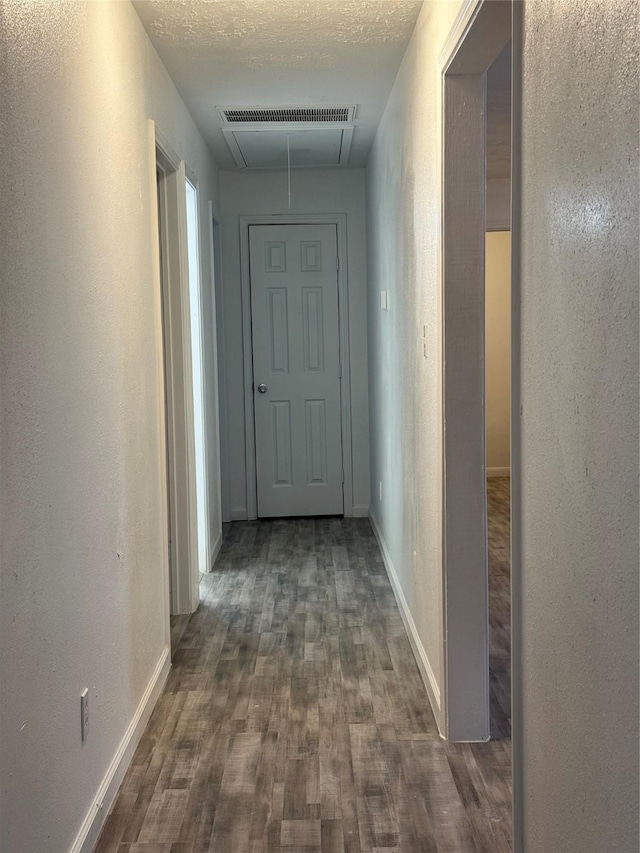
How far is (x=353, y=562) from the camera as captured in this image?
4.89 metres

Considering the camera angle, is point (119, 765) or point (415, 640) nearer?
point (119, 765)

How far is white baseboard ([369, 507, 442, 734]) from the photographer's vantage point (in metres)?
2.88

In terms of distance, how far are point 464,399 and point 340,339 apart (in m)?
3.41

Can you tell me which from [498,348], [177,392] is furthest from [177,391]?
[498,348]

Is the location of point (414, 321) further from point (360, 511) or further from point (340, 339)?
point (360, 511)

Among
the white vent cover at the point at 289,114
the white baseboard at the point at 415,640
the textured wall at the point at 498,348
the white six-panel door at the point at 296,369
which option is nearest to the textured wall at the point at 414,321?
the white baseboard at the point at 415,640

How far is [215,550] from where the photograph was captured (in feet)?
16.6

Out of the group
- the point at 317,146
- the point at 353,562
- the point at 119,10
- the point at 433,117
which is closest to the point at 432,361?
the point at 433,117

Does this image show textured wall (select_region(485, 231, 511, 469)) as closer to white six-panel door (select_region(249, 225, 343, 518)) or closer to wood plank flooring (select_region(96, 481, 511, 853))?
white six-panel door (select_region(249, 225, 343, 518))

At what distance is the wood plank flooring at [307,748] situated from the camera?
2199 millimetres

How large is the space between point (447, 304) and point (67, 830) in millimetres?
1787

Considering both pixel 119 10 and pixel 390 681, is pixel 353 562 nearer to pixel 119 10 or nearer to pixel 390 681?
pixel 390 681

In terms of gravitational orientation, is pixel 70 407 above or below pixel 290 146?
below

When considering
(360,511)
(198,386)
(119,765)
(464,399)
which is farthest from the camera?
(360,511)
